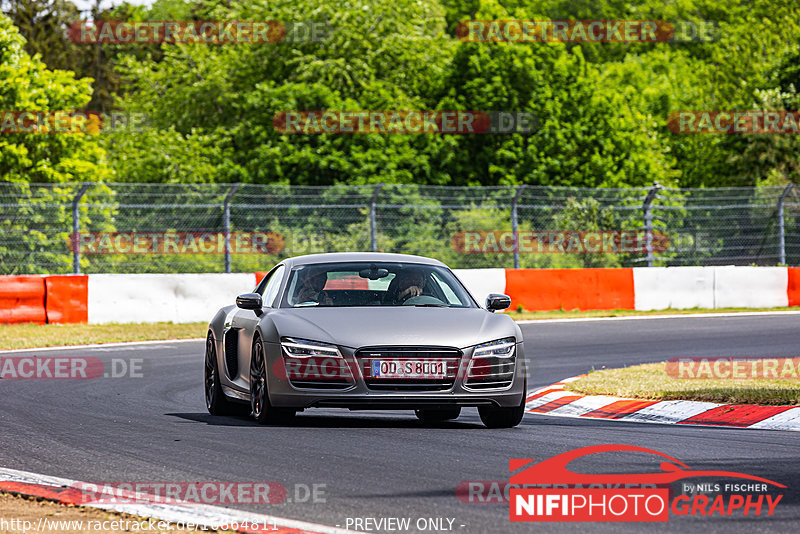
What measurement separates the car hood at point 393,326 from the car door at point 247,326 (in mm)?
411

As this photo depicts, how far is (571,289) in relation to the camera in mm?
24969

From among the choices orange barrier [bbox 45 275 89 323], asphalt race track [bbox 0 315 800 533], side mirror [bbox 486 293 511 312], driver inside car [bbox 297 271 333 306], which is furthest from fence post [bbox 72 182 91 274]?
side mirror [bbox 486 293 511 312]

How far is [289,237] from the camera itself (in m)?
23.8

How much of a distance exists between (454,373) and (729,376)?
4667 millimetres

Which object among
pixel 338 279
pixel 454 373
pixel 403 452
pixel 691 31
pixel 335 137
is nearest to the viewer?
pixel 403 452

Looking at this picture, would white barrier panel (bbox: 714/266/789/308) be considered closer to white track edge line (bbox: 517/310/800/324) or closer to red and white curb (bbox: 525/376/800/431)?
white track edge line (bbox: 517/310/800/324)

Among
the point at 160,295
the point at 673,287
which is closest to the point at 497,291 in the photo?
the point at 673,287

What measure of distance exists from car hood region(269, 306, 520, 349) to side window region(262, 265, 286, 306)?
0.52 m

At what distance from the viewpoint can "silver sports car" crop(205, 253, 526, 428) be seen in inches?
351

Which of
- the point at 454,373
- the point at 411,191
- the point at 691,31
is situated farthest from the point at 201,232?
the point at 691,31

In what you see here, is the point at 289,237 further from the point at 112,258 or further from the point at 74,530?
the point at 74,530

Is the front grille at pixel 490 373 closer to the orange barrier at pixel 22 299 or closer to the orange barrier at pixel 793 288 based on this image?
the orange barrier at pixel 22 299

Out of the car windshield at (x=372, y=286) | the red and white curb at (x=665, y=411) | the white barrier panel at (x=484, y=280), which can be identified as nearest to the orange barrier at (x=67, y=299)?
the white barrier panel at (x=484, y=280)

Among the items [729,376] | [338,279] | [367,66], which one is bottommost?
[729,376]
